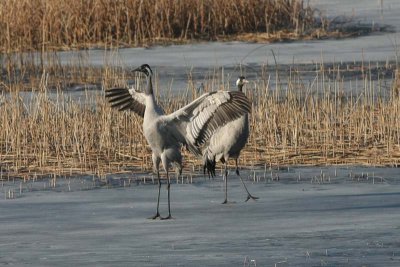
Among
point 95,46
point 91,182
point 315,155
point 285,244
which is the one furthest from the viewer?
point 95,46

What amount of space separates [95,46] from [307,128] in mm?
8054

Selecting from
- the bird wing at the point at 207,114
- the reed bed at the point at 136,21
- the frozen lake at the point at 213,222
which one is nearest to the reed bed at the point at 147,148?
the frozen lake at the point at 213,222

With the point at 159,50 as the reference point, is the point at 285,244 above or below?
below

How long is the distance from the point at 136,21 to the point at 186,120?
1092cm

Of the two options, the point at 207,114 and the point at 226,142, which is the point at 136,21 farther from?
the point at 207,114

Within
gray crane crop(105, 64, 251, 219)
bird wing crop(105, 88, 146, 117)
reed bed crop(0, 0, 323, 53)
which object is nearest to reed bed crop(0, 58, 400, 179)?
bird wing crop(105, 88, 146, 117)

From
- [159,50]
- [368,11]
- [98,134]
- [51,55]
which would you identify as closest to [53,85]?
[51,55]

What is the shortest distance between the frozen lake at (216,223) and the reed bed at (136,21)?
9409 millimetres

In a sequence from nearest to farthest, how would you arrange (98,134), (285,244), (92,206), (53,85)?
(285,244) < (92,206) < (98,134) < (53,85)

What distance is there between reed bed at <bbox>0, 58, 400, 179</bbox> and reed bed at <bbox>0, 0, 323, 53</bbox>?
5.95 m

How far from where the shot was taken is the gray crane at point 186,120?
8.27m

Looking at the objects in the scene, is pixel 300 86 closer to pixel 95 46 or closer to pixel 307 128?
pixel 307 128

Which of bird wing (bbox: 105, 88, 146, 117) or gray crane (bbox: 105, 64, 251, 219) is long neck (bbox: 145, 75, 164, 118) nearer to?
gray crane (bbox: 105, 64, 251, 219)

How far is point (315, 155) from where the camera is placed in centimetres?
1027
